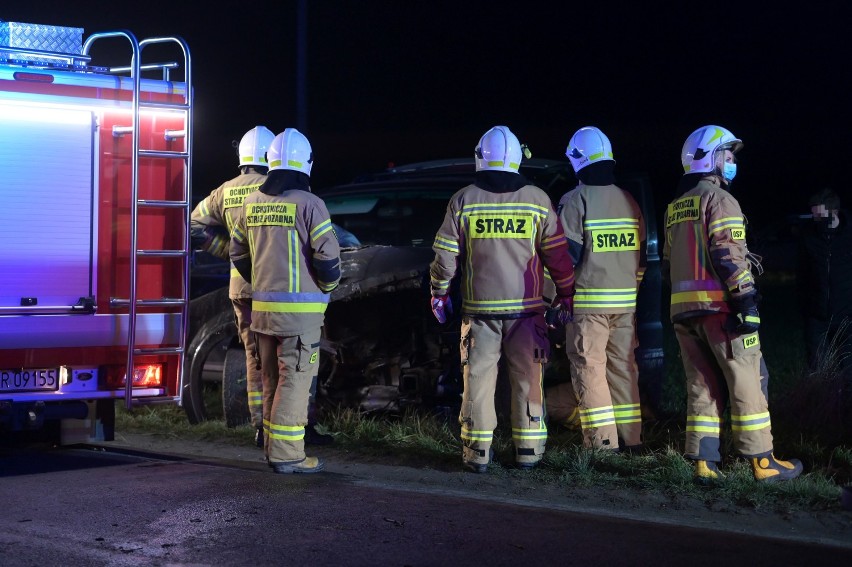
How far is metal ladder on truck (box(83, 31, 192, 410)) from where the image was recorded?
654cm

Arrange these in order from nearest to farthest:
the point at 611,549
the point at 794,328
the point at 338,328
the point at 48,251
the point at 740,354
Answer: the point at 611,549 < the point at 740,354 < the point at 48,251 < the point at 338,328 < the point at 794,328

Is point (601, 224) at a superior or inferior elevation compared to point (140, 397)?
superior

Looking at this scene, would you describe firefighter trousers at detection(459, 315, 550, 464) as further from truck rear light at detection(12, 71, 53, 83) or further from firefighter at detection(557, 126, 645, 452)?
truck rear light at detection(12, 71, 53, 83)

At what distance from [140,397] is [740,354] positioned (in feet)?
11.2

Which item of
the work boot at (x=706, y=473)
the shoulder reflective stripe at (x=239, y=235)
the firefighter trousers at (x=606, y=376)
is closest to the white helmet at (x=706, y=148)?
the firefighter trousers at (x=606, y=376)

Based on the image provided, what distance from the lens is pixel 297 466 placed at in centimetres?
655

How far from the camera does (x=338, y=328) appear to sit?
7891 mm

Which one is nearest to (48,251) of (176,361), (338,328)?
(176,361)

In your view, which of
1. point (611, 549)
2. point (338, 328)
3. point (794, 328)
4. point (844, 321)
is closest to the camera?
point (611, 549)

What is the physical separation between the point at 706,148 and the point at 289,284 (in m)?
2.46

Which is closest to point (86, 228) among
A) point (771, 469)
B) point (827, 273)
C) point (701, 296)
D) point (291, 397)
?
point (291, 397)

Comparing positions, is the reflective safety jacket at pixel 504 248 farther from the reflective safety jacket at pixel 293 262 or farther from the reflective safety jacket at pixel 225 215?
the reflective safety jacket at pixel 225 215

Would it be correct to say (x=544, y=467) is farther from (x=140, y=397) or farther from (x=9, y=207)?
(x=9, y=207)

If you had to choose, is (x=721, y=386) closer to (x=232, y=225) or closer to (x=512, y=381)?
(x=512, y=381)
